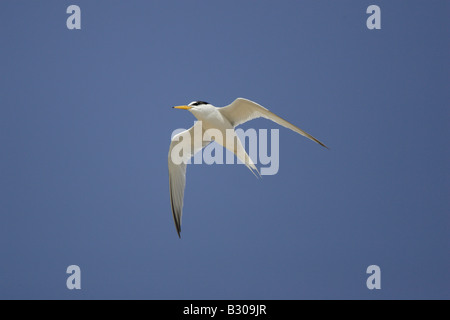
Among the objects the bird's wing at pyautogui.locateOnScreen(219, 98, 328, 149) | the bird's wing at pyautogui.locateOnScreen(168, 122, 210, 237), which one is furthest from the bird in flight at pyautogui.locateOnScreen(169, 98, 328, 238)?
the bird's wing at pyautogui.locateOnScreen(168, 122, 210, 237)

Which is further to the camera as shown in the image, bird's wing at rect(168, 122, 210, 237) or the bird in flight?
bird's wing at rect(168, 122, 210, 237)

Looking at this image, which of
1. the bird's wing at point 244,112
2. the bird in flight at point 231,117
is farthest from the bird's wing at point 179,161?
the bird's wing at point 244,112

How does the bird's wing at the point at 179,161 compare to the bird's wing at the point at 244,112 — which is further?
the bird's wing at the point at 179,161

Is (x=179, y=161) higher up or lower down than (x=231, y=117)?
lower down

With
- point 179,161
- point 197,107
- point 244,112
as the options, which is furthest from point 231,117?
point 179,161

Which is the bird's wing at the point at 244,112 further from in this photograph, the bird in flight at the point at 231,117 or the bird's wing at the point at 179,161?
the bird's wing at the point at 179,161

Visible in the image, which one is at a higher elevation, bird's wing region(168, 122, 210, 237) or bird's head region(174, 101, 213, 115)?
bird's head region(174, 101, 213, 115)

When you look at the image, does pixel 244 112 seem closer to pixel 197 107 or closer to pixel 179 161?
pixel 197 107

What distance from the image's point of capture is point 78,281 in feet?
30.5

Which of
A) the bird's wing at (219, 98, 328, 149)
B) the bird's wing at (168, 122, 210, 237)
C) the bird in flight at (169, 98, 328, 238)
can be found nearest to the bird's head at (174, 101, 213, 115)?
the bird in flight at (169, 98, 328, 238)

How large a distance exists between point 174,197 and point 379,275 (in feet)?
13.2

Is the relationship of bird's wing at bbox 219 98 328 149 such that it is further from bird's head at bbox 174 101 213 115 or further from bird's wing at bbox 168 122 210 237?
bird's wing at bbox 168 122 210 237

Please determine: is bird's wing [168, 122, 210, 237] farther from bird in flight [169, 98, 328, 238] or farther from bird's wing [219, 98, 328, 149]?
bird's wing [219, 98, 328, 149]
